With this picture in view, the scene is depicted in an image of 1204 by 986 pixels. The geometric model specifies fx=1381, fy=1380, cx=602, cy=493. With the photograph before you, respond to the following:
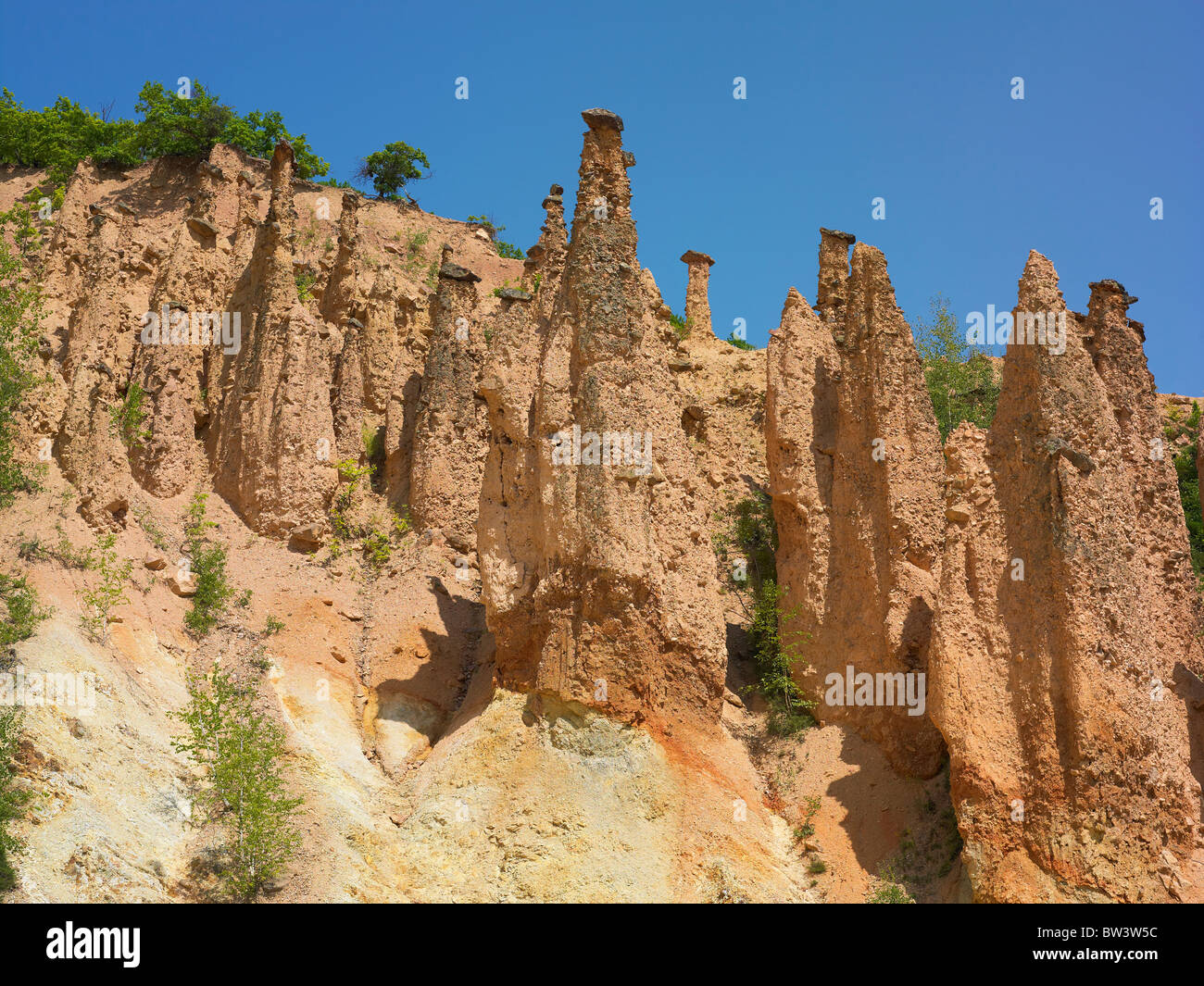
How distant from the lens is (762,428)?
96.2ft

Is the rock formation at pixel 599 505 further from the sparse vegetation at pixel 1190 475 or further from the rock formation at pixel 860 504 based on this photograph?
the sparse vegetation at pixel 1190 475

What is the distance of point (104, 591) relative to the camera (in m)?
19.7

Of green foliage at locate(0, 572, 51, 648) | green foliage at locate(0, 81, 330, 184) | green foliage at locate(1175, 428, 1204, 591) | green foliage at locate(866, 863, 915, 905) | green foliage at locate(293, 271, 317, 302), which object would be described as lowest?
green foliage at locate(866, 863, 915, 905)

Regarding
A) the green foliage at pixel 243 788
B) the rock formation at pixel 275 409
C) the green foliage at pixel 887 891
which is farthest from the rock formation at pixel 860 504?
the green foliage at pixel 243 788

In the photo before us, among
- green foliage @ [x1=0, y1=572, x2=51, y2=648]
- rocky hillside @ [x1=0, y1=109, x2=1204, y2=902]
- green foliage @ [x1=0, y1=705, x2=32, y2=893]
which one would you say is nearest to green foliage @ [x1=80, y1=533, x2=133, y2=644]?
rocky hillside @ [x1=0, y1=109, x2=1204, y2=902]

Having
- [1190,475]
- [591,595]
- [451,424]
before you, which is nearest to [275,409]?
[451,424]

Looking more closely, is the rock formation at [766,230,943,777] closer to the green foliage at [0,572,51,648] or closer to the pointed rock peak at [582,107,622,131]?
the pointed rock peak at [582,107,622,131]

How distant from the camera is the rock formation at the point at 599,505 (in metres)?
19.4

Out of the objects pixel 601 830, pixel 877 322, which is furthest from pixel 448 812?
pixel 877 322

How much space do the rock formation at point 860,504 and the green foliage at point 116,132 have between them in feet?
56.7

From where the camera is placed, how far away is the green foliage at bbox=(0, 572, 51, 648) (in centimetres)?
1780

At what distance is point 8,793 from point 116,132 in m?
26.0

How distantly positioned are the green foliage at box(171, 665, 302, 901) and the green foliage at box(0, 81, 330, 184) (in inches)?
792

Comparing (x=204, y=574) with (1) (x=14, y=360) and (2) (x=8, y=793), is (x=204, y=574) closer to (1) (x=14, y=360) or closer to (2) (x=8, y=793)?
(1) (x=14, y=360)
